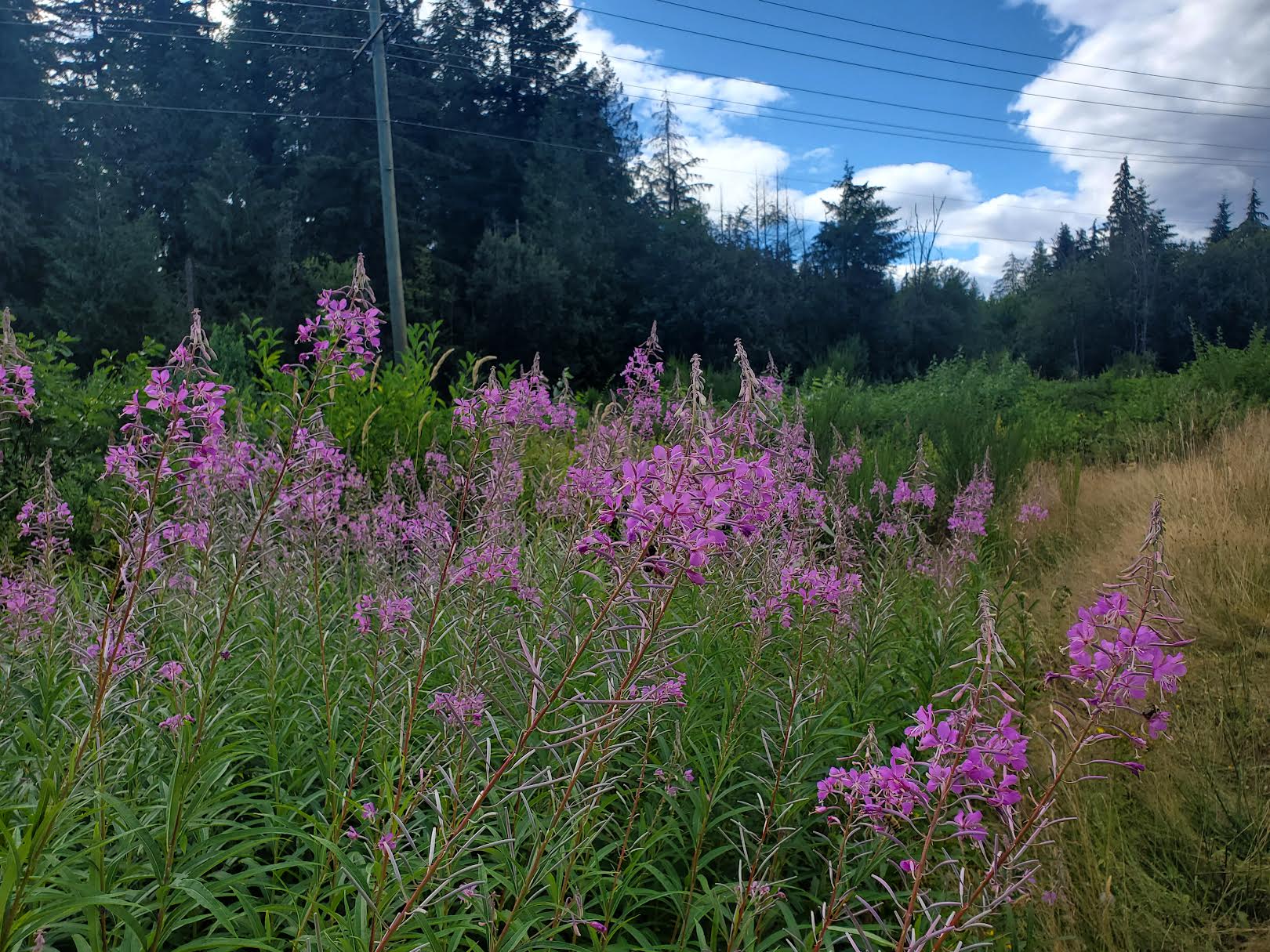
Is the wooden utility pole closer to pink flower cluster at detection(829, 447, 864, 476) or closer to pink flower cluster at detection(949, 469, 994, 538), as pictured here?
pink flower cluster at detection(829, 447, 864, 476)

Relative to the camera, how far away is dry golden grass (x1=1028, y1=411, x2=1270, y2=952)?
2680 millimetres

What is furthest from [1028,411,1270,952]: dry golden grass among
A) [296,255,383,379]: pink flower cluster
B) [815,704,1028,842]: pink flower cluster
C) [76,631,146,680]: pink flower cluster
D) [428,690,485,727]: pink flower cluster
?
[76,631,146,680]: pink flower cluster

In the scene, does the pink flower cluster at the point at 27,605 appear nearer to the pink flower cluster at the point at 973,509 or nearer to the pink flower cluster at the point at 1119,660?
the pink flower cluster at the point at 1119,660

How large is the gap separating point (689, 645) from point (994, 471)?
6486mm

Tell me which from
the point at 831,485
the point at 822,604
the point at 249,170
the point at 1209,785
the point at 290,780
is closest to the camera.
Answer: the point at 290,780

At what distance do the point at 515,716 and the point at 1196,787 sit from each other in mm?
3236

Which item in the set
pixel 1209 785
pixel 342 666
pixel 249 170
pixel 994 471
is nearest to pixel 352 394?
pixel 342 666

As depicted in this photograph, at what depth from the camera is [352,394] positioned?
8.26 m

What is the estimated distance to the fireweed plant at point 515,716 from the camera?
1353mm

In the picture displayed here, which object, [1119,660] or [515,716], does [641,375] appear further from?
[1119,660]

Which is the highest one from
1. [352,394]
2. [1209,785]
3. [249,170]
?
[249,170]

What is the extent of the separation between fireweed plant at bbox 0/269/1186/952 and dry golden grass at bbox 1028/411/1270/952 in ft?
0.72

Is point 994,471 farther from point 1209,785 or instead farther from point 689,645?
point 689,645

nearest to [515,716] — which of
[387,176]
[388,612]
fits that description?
[388,612]
